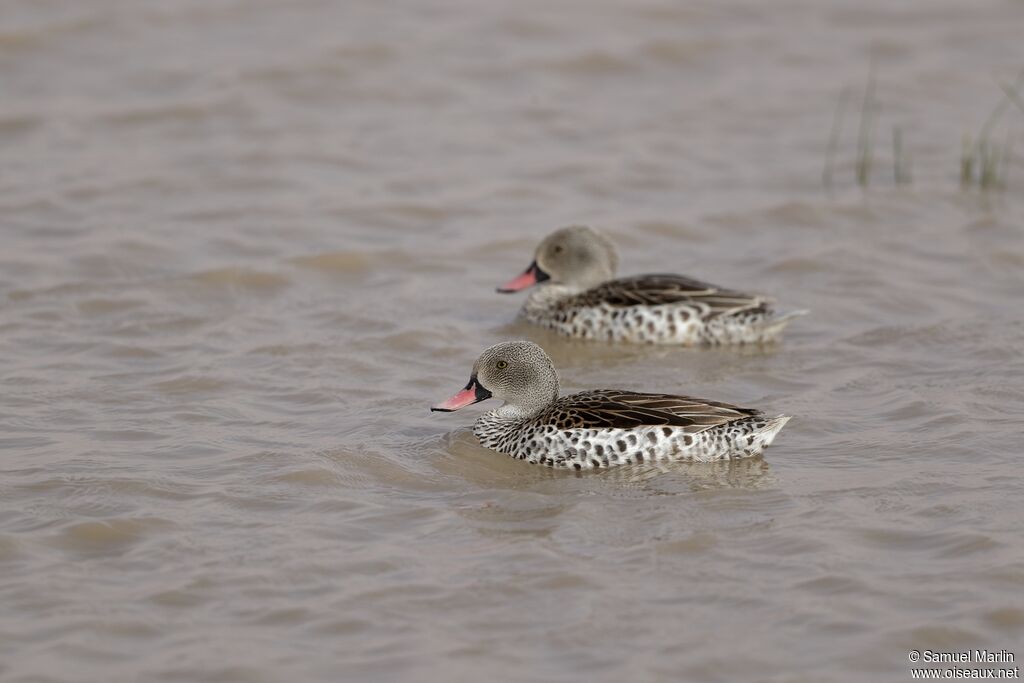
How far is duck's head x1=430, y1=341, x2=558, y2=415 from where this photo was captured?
328 inches

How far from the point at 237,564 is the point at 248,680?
3.06ft

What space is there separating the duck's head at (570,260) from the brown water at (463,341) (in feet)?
1.12

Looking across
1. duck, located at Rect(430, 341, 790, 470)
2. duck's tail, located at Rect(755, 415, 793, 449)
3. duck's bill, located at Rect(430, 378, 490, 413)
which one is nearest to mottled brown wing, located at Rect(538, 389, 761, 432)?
duck, located at Rect(430, 341, 790, 470)

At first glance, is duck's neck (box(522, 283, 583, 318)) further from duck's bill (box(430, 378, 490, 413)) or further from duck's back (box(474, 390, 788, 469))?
duck's back (box(474, 390, 788, 469))

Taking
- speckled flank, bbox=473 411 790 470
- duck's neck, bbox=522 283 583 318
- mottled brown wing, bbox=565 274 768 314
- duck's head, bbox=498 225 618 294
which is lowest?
speckled flank, bbox=473 411 790 470

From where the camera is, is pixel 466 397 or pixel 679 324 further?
pixel 679 324

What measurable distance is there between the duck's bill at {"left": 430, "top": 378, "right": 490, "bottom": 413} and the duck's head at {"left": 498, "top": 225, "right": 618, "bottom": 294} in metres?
2.77

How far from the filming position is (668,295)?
410 inches

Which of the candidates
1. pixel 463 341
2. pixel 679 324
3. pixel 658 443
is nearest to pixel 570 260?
pixel 679 324

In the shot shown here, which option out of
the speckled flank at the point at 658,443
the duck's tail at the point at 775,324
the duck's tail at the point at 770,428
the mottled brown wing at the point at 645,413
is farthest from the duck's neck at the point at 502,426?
the duck's tail at the point at 775,324

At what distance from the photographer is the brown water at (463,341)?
6.22m

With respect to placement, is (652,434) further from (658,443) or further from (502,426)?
(502,426)

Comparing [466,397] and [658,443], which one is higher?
[466,397]

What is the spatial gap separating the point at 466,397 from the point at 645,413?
1.00m
